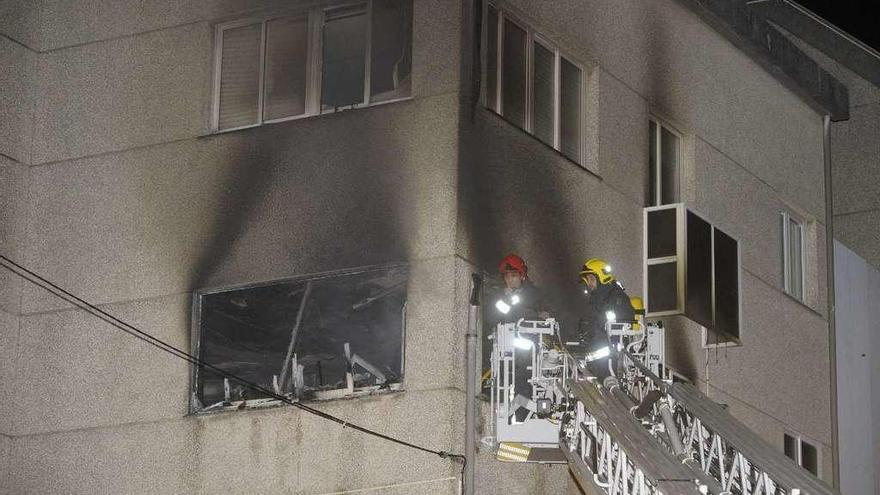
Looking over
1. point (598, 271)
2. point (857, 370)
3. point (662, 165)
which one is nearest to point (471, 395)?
point (598, 271)

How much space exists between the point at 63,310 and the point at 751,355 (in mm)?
10481

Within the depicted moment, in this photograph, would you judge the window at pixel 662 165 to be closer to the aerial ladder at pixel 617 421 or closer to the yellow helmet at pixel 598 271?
the yellow helmet at pixel 598 271

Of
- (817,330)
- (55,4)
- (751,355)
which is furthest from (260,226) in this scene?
(817,330)

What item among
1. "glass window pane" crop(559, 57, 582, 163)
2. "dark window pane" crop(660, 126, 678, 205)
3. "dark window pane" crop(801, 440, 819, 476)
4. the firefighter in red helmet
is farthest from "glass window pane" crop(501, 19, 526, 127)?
"dark window pane" crop(801, 440, 819, 476)

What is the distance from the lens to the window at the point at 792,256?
90.3 feet

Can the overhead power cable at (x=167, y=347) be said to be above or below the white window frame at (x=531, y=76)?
below

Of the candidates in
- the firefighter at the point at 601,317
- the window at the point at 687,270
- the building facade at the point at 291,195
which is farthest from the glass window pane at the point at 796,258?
the firefighter at the point at 601,317

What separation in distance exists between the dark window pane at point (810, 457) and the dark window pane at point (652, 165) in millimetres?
5632

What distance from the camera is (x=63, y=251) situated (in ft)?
70.6

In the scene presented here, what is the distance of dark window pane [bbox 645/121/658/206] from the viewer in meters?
23.5

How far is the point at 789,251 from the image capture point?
2781 cm

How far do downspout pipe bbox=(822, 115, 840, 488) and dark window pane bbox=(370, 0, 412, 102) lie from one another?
36.8 ft

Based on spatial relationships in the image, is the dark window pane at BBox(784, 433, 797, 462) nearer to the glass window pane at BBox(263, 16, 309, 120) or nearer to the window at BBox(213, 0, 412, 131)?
the window at BBox(213, 0, 412, 131)

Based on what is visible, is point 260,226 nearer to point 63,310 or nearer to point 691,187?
point 63,310
